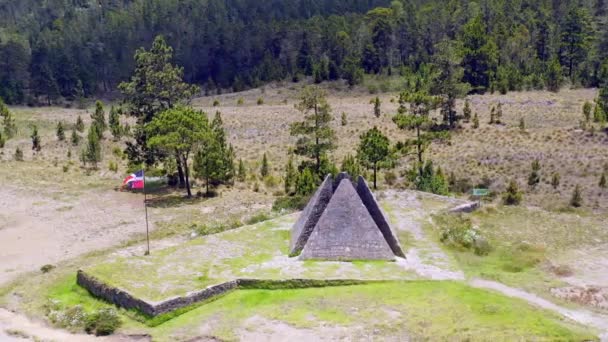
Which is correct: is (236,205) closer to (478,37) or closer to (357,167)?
(357,167)

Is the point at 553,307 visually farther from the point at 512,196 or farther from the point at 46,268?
the point at 46,268

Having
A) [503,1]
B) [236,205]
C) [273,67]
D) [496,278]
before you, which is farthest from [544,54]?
[496,278]

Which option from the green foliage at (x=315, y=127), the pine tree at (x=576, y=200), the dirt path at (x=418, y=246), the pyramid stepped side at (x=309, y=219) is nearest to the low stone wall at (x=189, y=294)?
the dirt path at (x=418, y=246)

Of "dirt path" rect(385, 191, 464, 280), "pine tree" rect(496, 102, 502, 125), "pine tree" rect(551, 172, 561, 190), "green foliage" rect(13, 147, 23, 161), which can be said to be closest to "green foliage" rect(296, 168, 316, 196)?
"dirt path" rect(385, 191, 464, 280)

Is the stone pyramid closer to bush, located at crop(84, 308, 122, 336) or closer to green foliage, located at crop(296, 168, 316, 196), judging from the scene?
bush, located at crop(84, 308, 122, 336)

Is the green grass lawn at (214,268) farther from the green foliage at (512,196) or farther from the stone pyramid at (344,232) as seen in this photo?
the green foliage at (512,196)
